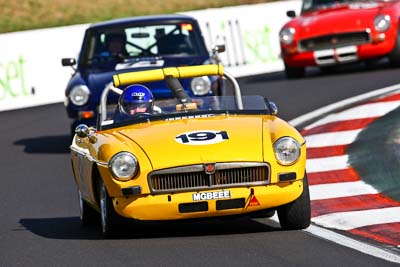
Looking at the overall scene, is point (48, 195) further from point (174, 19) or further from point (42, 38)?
point (42, 38)

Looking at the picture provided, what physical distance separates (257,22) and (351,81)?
5.38 metres

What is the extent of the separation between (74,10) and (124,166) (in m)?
25.8

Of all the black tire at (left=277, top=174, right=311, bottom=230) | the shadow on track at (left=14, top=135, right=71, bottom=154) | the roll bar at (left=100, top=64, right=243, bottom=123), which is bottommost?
the shadow on track at (left=14, top=135, right=71, bottom=154)

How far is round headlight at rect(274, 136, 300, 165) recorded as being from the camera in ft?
31.2

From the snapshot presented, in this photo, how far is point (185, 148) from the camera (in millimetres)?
9508

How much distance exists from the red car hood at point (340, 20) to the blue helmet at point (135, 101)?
1084 centimetres

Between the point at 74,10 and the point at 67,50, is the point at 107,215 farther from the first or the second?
the point at 74,10

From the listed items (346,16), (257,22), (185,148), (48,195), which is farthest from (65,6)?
(185,148)

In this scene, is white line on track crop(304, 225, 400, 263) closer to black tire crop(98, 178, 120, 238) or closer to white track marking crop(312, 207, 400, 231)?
white track marking crop(312, 207, 400, 231)

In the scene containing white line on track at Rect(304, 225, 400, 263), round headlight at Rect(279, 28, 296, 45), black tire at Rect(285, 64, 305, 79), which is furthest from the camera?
black tire at Rect(285, 64, 305, 79)

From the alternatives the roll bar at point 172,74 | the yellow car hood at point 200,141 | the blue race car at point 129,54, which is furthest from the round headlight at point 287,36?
the yellow car hood at point 200,141

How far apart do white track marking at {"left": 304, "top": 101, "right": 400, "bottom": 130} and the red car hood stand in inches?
160

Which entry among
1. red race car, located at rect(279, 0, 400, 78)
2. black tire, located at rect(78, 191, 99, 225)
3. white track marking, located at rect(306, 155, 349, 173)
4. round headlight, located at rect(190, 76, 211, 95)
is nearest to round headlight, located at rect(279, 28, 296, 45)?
red race car, located at rect(279, 0, 400, 78)

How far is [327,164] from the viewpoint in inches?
520
